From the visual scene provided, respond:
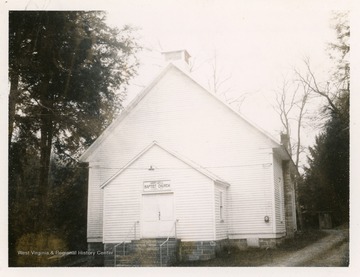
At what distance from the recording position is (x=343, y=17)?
9125 mm

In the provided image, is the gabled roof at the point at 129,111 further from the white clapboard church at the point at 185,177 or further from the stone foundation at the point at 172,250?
the stone foundation at the point at 172,250

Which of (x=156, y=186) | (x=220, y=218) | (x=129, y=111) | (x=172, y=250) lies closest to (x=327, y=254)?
(x=220, y=218)

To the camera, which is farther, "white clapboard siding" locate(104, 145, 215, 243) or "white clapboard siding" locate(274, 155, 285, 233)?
"white clapboard siding" locate(274, 155, 285, 233)

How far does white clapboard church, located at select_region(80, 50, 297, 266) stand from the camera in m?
10.3

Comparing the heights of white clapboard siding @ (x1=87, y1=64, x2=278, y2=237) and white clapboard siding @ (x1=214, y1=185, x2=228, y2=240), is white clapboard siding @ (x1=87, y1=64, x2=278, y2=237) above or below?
above

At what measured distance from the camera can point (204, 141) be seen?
1052 cm

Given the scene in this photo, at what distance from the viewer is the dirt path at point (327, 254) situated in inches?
356

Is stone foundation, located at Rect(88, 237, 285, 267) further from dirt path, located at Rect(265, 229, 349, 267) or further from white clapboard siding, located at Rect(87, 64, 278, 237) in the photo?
dirt path, located at Rect(265, 229, 349, 267)

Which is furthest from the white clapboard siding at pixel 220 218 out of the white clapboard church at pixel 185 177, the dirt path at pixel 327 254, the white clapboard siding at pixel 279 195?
the dirt path at pixel 327 254

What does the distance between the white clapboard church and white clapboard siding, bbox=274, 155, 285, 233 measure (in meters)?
→ 0.02

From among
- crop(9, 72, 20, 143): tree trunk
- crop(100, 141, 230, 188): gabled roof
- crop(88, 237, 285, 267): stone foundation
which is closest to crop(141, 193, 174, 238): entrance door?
crop(88, 237, 285, 267): stone foundation

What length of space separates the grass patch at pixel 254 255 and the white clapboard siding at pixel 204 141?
0.51 m

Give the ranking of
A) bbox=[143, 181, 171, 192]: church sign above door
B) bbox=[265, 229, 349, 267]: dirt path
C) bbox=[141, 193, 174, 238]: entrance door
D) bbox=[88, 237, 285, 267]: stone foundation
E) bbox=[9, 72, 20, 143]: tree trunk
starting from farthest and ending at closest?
bbox=[143, 181, 171, 192]: church sign above door, bbox=[141, 193, 174, 238]: entrance door, bbox=[9, 72, 20, 143]: tree trunk, bbox=[88, 237, 285, 267]: stone foundation, bbox=[265, 229, 349, 267]: dirt path
